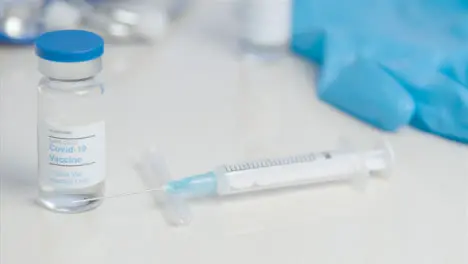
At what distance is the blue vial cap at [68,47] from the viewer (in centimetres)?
54

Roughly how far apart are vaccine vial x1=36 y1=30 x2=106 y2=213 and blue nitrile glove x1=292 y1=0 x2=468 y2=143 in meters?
0.27

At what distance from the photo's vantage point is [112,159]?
66 cm

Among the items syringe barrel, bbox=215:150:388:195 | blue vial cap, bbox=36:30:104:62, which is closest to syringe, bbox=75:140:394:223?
syringe barrel, bbox=215:150:388:195

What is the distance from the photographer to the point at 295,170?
0.63 meters

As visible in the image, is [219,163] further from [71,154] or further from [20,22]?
[20,22]

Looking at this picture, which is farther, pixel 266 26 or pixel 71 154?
pixel 266 26

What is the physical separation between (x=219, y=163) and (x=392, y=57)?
25cm

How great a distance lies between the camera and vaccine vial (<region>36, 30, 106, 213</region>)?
1.80ft

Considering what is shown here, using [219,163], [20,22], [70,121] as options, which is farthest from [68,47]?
[20,22]

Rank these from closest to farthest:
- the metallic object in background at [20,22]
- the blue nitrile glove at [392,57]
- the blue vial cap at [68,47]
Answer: the blue vial cap at [68,47]
the blue nitrile glove at [392,57]
the metallic object in background at [20,22]

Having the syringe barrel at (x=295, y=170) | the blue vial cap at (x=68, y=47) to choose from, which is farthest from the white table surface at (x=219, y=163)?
the blue vial cap at (x=68, y=47)

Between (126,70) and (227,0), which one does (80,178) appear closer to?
(126,70)

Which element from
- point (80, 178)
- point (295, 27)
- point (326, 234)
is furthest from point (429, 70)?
point (80, 178)

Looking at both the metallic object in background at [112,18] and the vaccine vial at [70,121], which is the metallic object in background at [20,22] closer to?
the metallic object in background at [112,18]
